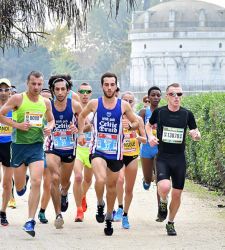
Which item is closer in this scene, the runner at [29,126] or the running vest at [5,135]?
the runner at [29,126]

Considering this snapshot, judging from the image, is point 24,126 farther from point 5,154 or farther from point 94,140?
point 5,154

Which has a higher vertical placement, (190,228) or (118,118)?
(118,118)

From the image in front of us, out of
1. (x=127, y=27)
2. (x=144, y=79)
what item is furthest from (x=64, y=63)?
(x=144, y=79)

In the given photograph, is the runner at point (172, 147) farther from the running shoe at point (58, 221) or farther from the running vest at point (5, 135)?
the running vest at point (5, 135)

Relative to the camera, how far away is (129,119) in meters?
13.5

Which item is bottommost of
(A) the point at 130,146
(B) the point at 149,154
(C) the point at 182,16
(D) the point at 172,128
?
(B) the point at 149,154

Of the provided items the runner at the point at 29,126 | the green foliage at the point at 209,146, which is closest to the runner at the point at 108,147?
the runner at the point at 29,126

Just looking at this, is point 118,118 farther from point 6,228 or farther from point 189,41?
point 189,41

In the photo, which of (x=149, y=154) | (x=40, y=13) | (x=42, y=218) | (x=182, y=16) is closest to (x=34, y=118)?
(x=42, y=218)

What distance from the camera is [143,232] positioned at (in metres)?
13.6

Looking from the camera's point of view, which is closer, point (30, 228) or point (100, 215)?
point (30, 228)

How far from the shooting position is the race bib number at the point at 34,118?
13266mm

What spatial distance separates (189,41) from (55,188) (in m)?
109

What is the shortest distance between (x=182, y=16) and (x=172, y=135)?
115270 mm
